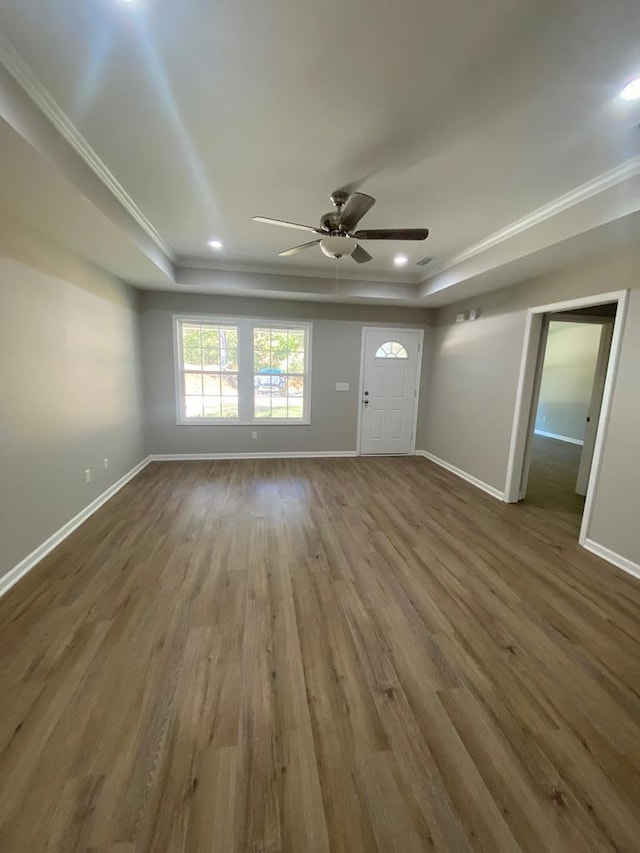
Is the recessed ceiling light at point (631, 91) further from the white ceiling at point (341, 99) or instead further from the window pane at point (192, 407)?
the window pane at point (192, 407)

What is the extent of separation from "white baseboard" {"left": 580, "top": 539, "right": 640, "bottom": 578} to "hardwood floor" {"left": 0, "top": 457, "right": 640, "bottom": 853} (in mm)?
102

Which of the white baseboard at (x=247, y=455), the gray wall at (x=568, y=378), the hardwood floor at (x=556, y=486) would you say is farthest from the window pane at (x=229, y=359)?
the gray wall at (x=568, y=378)

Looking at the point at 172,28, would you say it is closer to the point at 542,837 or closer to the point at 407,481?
the point at 542,837

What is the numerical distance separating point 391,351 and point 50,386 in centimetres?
451

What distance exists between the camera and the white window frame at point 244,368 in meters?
4.98

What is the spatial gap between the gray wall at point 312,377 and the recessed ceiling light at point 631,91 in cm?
383

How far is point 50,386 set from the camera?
2.74 metres

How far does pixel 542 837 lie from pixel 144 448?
5204mm

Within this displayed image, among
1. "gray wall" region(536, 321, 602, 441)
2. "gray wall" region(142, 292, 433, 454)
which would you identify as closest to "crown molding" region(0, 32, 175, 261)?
"gray wall" region(142, 292, 433, 454)

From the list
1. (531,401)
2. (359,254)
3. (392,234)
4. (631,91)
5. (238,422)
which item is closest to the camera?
(631,91)

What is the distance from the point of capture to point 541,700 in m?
1.60

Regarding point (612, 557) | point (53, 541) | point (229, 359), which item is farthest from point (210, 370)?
point (612, 557)

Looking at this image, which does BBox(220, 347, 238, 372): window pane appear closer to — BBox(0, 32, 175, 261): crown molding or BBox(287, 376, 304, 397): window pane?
BBox(287, 376, 304, 397): window pane

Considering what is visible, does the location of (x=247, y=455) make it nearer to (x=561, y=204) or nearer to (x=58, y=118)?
(x=58, y=118)
